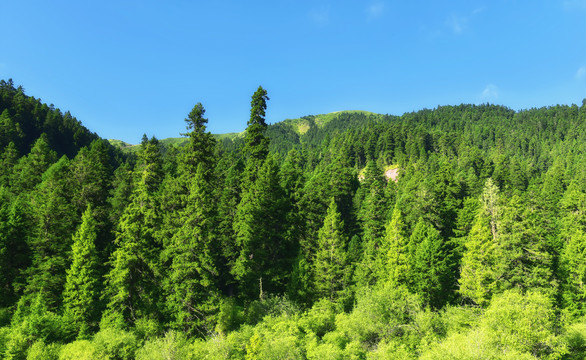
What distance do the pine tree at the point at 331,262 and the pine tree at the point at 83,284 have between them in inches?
933


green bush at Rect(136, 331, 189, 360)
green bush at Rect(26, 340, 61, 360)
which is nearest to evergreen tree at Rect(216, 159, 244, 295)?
green bush at Rect(136, 331, 189, 360)

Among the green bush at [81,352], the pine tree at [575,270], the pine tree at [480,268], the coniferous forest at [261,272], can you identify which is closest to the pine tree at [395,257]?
the coniferous forest at [261,272]

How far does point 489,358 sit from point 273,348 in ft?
46.7

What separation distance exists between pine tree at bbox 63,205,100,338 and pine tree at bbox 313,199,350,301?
77.8ft

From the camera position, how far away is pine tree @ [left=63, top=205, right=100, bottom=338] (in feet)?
102

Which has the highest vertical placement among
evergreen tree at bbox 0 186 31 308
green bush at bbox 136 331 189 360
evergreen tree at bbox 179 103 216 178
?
evergreen tree at bbox 179 103 216 178

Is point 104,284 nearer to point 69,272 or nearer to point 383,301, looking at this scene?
point 69,272

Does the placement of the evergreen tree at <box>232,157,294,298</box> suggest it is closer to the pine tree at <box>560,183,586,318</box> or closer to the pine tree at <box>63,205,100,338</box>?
the pine tree at <box>63,205,100,338</box>

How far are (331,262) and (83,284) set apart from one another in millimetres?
26622

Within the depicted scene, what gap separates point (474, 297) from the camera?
116ft

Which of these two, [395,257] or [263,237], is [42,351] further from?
[395,257]

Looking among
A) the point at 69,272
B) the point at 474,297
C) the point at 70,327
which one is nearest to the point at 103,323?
the point at 70,327

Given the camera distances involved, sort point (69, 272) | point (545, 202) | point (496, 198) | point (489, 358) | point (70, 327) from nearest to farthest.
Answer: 1. point (489, 358)
2. point (70, 327)
3. point (69, 272)
4. point (496, 198)
5. point (545, 202)

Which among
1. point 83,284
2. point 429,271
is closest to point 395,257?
point 429,271
